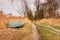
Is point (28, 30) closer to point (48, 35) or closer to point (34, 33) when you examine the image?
point (34, 33)

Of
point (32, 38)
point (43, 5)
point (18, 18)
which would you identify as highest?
point (43, 5)

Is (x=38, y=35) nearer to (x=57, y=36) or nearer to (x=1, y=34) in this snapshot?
(x=57, y=36)

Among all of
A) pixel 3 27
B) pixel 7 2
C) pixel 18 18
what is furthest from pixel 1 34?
pixel 7 2

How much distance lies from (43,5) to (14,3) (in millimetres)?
351

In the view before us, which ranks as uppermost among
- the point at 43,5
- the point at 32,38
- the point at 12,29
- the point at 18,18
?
the point at 43,5

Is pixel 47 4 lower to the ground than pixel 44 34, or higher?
higher

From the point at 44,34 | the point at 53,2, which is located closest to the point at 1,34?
the point at 44,34

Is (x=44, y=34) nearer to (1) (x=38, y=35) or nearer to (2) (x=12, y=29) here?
(1) (x=38, y=35)

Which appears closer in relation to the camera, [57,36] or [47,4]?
[57,36]

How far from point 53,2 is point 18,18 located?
1.52ft

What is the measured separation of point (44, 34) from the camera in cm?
159

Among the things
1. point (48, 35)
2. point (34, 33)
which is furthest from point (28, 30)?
point (48, 35)

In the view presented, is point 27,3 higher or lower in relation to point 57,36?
higher

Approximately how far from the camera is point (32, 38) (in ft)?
5.20
